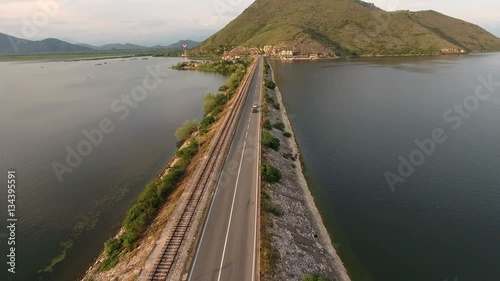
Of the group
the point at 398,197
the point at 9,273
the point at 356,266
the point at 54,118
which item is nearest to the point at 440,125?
the point at 398,197

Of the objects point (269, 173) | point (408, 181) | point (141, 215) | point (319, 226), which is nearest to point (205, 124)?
point (269, 173)

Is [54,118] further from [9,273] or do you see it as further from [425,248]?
[425,248]

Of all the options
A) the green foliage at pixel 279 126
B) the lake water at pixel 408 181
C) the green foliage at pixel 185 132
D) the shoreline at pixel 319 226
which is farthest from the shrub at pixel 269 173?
the green foliage at pixel 185 132

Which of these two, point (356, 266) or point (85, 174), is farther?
point (85, 174)

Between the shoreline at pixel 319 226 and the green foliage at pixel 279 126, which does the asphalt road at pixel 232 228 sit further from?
the green foliage at pixel 279 126

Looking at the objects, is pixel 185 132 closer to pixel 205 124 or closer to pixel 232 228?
pixel 205 124

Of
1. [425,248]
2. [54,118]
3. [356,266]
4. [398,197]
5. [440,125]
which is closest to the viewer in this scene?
[356,266]
